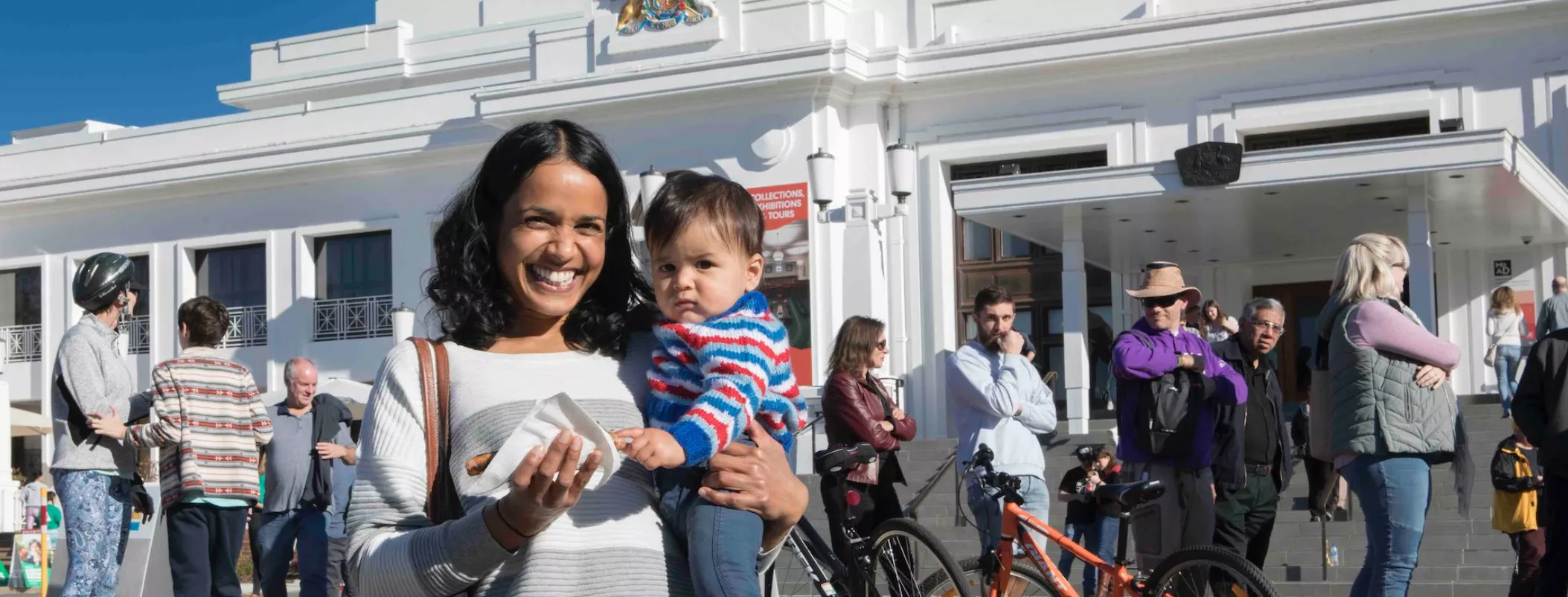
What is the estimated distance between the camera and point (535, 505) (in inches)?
84.0

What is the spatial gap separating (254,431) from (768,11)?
56.2 ft

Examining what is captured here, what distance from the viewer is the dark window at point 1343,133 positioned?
69.4 ft

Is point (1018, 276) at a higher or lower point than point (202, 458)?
higher

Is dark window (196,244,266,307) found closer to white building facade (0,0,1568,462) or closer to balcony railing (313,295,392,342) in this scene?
white building facade (0,0,1568,462)

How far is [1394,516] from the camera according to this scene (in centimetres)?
647

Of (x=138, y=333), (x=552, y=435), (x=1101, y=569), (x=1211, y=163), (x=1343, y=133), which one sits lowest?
(x=1101, y=569)

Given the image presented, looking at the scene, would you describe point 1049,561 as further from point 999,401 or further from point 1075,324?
point 1075,324

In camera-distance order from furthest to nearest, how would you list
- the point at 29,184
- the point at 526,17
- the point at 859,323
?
the point at 526,17, the point at 29,184, the point at 859,323

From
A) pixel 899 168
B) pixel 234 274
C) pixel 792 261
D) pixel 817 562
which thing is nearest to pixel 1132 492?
pixel 817 562

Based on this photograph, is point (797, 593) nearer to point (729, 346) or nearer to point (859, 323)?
point (859, 323)

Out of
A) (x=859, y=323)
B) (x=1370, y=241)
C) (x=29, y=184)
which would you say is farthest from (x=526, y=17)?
(x=1370, y=241)

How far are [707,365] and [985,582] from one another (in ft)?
16.1

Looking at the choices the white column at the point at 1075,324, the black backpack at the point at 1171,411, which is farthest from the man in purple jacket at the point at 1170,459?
the white column at the point at 1075,324

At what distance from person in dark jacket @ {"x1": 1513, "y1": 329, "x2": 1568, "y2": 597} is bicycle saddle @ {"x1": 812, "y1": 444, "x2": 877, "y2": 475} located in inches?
117
